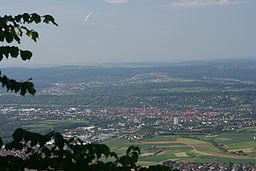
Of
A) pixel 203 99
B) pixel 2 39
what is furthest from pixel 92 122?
pixel 2 39

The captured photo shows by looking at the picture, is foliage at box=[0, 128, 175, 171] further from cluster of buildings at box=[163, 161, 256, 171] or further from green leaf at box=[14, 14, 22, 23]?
cluster of buildings at box=[163, 161, 256, 171]

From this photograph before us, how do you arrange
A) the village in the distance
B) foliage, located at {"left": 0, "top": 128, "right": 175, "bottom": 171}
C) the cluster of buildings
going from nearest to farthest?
foliage, located at {"left": 0, "top": 128, "right": 175, "bottom": 171}
the cluster of buildings
the village in the distance

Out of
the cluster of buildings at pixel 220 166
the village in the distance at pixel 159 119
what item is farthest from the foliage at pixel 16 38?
the cluster of buildings at pixel 220 166

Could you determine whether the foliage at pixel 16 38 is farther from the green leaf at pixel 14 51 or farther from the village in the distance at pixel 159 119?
the village in the distance at pixel 159 119

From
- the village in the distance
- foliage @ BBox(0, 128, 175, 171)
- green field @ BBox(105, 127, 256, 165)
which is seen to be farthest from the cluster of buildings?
foliage @ BBox(0, 128, 175, 171)

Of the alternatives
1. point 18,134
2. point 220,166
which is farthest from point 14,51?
point 220,166

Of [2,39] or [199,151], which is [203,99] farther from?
[2,39]
